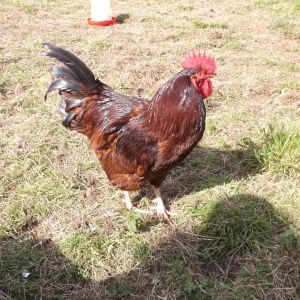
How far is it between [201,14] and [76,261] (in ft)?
23.2

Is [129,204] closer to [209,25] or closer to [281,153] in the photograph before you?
[281,153]

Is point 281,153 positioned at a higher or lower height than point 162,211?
higher

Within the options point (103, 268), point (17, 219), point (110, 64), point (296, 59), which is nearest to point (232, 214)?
point (103, 268)

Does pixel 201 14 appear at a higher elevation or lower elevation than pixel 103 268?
higher

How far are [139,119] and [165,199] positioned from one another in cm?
88

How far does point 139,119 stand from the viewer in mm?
2826

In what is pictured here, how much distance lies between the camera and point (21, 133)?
4070 millimetres

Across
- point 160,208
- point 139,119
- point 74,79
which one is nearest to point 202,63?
point 139,119

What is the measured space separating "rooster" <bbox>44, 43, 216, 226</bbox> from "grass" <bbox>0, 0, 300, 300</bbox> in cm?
36

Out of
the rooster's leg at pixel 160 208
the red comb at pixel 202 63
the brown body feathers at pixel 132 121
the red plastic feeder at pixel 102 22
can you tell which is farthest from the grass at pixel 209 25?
the rooster's leg at pixel 160 208

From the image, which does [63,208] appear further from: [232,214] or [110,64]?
[110,64]

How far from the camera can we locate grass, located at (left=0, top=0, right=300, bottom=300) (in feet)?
8.27

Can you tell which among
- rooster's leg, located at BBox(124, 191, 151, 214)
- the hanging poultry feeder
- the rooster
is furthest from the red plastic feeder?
rooster's leg, located at BBox(124, 191, 151, 214)

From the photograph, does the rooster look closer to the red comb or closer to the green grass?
the red comb
